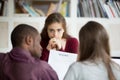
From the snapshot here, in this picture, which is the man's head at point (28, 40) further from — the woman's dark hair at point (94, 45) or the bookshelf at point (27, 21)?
the bookshelf at point (27, 21)

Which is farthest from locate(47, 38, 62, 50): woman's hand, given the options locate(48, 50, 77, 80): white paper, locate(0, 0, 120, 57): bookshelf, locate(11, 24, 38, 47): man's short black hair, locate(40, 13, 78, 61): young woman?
locate(0, 0, 120, 57): bookshelf

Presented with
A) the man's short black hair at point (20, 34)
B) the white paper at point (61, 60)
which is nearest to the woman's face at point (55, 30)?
the white paper at point (61, 60)

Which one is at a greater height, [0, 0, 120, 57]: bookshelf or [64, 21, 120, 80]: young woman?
[0, 0, 120, 57]: bookshelf

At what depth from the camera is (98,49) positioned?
1.54 meters

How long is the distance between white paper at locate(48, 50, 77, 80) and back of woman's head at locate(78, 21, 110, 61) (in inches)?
19.1

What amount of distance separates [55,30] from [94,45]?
37.7 inches

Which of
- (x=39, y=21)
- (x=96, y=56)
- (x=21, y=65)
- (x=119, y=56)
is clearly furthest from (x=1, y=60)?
(x=119, y=56)

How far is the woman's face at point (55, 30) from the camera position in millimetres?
2454

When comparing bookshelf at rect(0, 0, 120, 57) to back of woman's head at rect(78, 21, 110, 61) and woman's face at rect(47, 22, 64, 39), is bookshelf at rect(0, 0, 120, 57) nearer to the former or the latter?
woman's face at rect(47, 22, 64, 39)

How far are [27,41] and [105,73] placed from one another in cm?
49

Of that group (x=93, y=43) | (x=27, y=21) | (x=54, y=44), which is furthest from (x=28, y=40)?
(x=27, y=21)

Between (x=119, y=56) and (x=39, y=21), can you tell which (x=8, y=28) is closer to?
(x=39, y=21)

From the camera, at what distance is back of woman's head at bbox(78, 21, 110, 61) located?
5.03 feet

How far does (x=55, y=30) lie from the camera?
2453 mm
